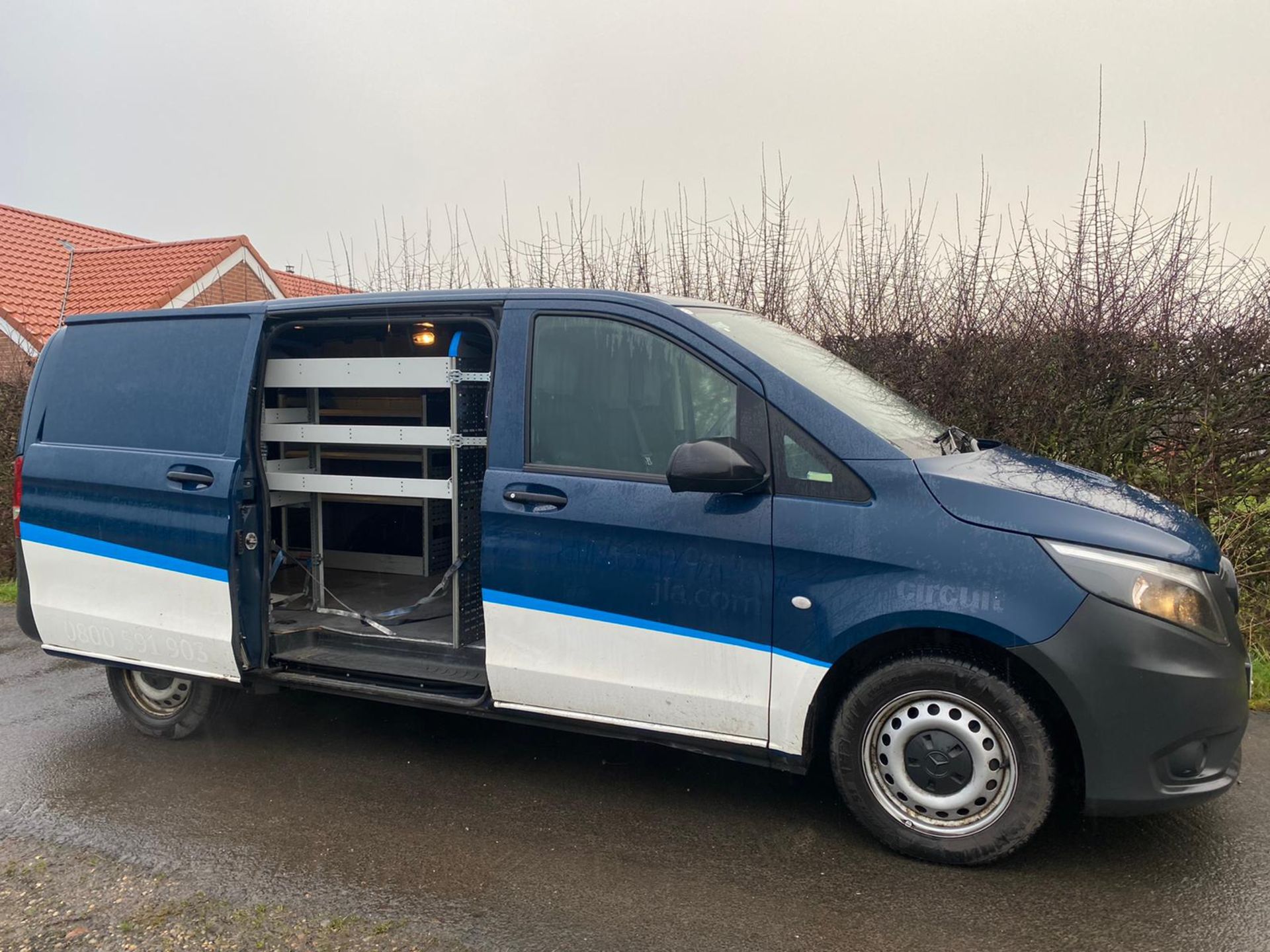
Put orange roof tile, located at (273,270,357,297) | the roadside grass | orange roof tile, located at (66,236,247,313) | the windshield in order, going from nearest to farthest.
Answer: the windshield → the roadside grass → orange roof tile, located at (66,236,247,313) → orange roof tile, located at (273,270,357,297)

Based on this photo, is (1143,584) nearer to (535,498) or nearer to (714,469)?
(714,469)

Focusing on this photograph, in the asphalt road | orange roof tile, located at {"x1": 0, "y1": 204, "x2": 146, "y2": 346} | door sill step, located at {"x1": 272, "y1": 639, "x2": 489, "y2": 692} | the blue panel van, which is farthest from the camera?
orange roof tile, located at {"x1": 0, "y1": 204, "x2": 146, "y2": 346}

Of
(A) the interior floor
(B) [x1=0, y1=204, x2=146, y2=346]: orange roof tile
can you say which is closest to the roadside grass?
(A) the interior floor

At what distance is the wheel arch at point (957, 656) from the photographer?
3053 mm

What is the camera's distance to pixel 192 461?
414 cm

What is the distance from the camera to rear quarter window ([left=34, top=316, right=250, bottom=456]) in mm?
4172

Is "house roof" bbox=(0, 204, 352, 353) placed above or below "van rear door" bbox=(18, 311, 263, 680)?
above

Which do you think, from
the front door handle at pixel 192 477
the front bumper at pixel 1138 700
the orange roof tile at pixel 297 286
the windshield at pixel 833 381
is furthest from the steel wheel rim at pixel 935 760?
the orange roof tile at pixel 297 286

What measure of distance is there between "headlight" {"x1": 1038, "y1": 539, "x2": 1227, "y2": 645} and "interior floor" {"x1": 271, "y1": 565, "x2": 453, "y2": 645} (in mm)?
2747

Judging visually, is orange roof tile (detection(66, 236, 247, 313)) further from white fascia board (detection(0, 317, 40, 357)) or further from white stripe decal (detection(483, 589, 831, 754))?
white stripe decal (detection(483, 589, 831, 754))

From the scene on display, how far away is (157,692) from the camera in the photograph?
462 cm

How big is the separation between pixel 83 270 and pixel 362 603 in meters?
17.0

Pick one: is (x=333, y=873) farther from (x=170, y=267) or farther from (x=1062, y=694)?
(x=170, y=267)

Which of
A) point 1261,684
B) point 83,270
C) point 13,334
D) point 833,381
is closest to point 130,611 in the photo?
point 833,381
